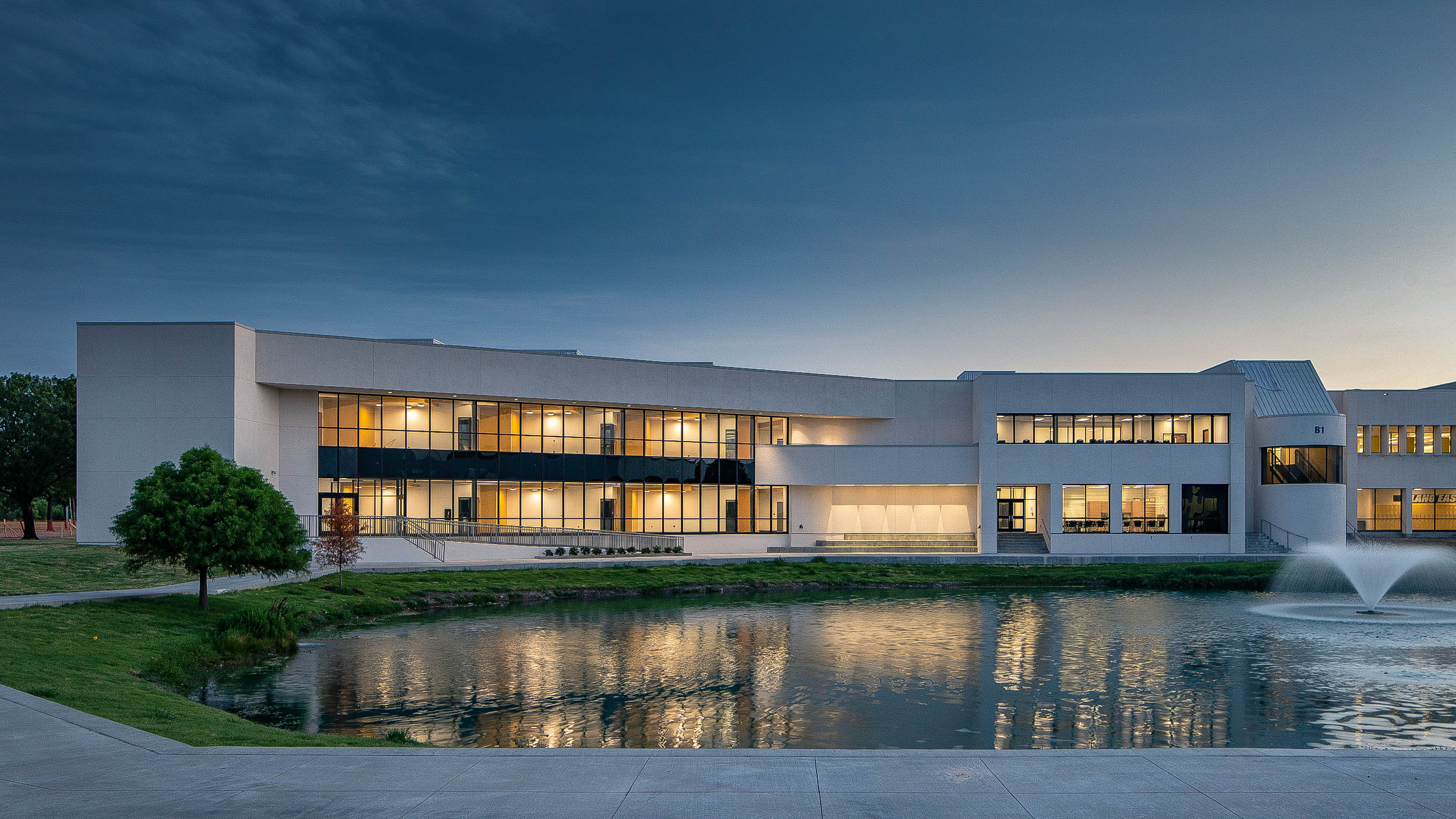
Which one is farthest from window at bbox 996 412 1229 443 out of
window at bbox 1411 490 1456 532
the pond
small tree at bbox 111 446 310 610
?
small tree at bbox 111 446 310 610

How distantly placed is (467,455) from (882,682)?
112 feet

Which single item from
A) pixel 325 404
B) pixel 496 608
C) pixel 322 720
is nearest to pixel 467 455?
pixel 325 404

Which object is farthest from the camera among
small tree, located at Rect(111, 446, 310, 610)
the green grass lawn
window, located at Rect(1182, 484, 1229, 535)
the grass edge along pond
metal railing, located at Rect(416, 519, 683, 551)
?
window, located at Rect(1182, 484, 1229, 535)

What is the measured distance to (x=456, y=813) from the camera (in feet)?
26.8

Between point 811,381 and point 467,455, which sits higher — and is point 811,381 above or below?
above

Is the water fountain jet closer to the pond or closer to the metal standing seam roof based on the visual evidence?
the pond

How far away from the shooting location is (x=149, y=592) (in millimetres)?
27781

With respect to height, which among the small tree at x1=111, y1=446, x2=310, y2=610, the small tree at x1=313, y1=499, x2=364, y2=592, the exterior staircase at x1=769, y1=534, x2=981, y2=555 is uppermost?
the small tree at x1=111, y1=446, x2=310, y2=610

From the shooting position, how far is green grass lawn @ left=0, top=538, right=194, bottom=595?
2839cm

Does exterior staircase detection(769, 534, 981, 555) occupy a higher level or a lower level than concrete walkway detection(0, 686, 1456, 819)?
lower

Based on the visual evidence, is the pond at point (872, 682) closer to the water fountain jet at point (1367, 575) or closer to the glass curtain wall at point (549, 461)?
the water fountain jet at point (1367, 575)

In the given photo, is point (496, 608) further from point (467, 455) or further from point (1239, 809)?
point (1239, 809)

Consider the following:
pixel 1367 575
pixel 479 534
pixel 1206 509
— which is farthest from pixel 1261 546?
pixel 479 534

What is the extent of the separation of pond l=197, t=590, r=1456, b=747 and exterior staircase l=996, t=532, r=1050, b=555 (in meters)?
21.1
